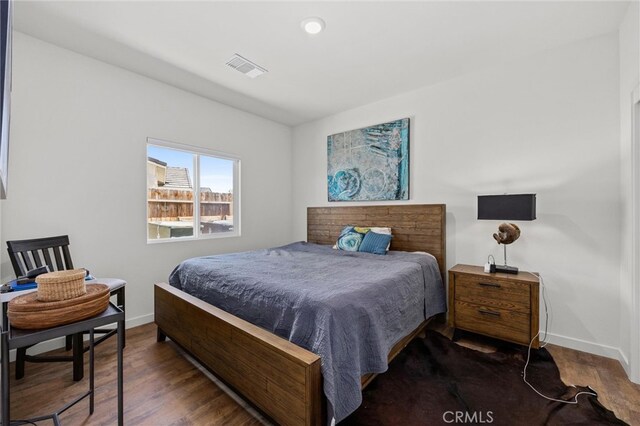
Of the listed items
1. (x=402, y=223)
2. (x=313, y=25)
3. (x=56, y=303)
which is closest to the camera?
(x=56, y=303)

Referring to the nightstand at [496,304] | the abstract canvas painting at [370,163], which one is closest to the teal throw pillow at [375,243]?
the abstract canvas painting at [370,163]

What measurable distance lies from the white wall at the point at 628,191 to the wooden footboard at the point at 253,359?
7.53 feet

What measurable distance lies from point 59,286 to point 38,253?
1.80m

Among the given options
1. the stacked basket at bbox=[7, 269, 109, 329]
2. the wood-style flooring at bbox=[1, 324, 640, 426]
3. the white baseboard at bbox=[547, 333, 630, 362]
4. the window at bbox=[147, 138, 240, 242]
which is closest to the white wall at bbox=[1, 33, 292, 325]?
the window at bbox=[147, 138, 240, 242]

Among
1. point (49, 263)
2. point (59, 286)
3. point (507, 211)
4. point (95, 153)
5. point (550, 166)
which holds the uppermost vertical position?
point (95, 153)

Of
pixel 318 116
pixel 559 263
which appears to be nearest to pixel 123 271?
pixel 318 116

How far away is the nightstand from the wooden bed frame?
0.41 m

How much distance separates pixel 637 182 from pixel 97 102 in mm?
4530

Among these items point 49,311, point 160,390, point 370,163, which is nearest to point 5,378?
point 49,311

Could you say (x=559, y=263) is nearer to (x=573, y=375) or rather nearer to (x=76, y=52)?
(x=573, y=375)

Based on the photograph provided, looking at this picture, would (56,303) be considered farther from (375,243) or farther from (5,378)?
(375,243)

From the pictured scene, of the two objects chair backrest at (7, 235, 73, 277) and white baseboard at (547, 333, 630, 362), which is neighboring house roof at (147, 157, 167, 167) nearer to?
chair backrest at (7, 235, 73, 277)

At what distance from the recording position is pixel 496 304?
7.75ft

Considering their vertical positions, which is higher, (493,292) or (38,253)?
(38,253)
